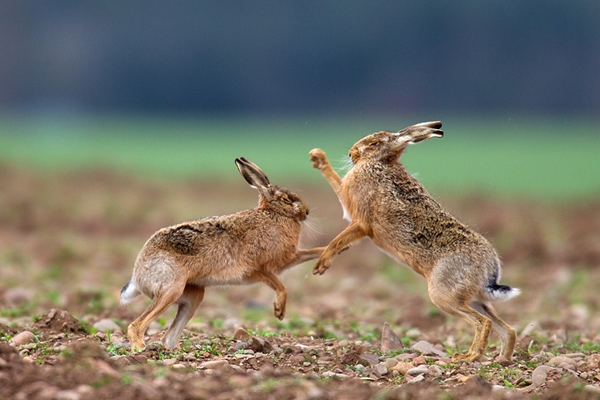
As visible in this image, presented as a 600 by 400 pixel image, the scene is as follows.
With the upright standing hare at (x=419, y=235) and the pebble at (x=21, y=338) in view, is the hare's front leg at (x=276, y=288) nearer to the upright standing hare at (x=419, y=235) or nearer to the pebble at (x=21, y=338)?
the upright standing hare at (x=419, y=235)

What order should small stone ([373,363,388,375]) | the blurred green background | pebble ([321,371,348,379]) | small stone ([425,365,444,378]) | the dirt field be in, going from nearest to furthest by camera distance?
the dirt field < pebble ([321,371,348,379]) < small stone ([425,365,444,378]) < small stone ([373,363,388,375]) < the blurred green background

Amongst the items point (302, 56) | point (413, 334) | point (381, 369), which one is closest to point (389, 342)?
point (381, 369)

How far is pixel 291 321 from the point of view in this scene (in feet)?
31.2

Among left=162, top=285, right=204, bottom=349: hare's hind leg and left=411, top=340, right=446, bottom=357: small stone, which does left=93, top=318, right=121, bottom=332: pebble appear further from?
left=411, top=340, right=446, bottom=357: small stone

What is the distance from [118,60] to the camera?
59.6 m

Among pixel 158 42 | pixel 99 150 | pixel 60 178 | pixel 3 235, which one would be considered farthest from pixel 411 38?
pixel 3 235

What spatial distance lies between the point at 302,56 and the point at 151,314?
177 feet

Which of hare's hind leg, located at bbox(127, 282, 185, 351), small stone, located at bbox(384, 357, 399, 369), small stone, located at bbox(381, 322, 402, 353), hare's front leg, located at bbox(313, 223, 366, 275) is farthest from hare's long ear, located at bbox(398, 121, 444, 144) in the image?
hare's hind leg, located at bbox(127, 282, 185, 351)

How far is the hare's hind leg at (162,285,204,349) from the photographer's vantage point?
25.1 feet

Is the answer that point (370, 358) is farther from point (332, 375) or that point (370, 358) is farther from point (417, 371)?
point (332, 375)

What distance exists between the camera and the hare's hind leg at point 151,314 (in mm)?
7316

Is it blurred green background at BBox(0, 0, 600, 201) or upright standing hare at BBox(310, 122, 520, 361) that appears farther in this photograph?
blurred green background at BBox(0, 0, 600, 201)

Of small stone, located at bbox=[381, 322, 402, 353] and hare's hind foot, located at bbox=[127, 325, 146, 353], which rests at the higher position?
small stone, located at bbox=[381, 322, 402, 353]

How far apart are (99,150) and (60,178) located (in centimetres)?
1182
